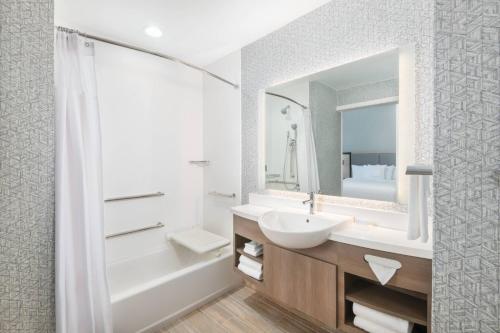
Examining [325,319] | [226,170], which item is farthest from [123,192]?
[325,319]

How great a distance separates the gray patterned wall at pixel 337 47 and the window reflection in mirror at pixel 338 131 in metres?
0.10

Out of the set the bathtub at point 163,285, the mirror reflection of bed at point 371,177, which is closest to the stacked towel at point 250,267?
the bathtub at point 163,285

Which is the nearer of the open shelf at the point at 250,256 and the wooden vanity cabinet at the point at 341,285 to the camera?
the wooden vanity cabinet at the point at 341,285

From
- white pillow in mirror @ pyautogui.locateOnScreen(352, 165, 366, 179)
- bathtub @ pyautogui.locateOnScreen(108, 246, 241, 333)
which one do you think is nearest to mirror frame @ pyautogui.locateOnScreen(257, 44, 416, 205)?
white pillow in mirror @ pyautogui.locateOnScreen(352, 165, 366, 179)

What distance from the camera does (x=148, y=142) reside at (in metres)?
2.44

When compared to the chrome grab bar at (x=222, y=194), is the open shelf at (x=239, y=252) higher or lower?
lower

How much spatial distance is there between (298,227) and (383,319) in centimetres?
68

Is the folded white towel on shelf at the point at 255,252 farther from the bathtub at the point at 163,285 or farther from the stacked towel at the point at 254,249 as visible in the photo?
the bathtub at the point at 163,285

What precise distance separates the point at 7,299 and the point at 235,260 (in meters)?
1.38

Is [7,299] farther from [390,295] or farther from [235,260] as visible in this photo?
[390,295]

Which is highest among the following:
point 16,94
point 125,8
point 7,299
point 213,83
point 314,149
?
point 125,8

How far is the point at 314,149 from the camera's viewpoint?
74.9 inches

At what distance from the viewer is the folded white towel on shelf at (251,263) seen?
180 cm

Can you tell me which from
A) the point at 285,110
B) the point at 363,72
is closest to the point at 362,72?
the point at 363,72
